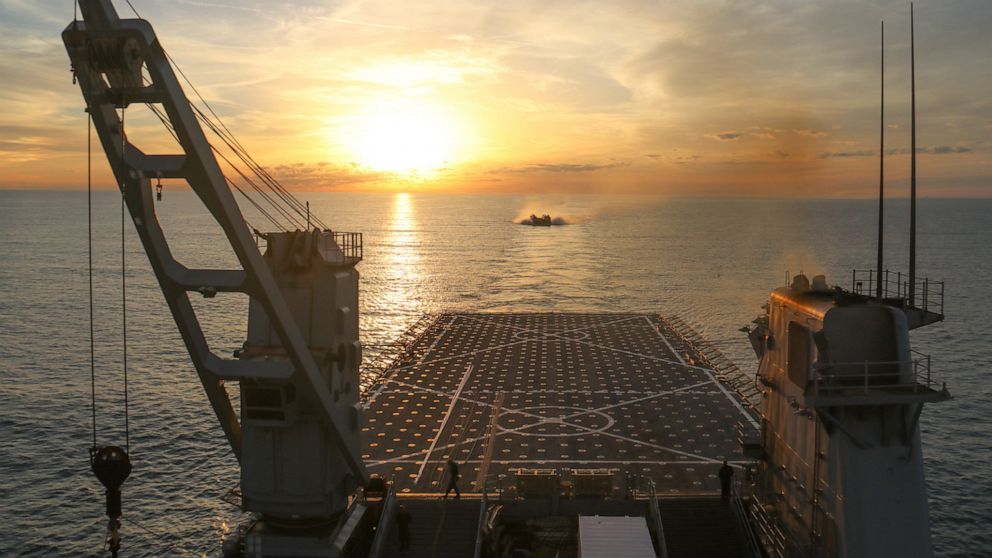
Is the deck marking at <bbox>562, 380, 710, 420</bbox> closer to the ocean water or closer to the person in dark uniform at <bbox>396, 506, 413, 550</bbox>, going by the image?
the ocean water

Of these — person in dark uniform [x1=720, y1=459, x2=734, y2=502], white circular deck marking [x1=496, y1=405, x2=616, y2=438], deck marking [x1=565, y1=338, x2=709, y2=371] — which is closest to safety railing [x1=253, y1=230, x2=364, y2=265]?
person in dark uniform [x1=720, y1=459, x2=734, y2=502]

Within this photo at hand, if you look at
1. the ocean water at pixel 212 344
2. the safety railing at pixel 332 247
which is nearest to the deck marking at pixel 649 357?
the ocean water at pixel 212 344

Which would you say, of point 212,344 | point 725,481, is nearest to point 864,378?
point 725,481

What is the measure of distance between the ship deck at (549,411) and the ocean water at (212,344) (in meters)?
9.91

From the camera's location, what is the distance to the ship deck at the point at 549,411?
35.0 m

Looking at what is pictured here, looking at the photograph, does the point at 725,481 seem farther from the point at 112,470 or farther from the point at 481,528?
the point at 112,470

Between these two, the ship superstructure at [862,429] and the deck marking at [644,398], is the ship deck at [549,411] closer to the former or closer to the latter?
the deck marking at [644,398]

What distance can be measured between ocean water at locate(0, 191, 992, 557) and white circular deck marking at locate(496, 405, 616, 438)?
49.7 feet

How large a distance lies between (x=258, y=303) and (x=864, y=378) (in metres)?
17.3

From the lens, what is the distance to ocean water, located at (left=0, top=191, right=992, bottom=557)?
1492 inches

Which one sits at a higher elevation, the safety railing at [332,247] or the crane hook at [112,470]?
the safety railing at [332,247]

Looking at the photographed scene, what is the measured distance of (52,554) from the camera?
1328 inches

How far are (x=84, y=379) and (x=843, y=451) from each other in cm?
5905

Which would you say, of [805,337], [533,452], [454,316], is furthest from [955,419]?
[454,316]
